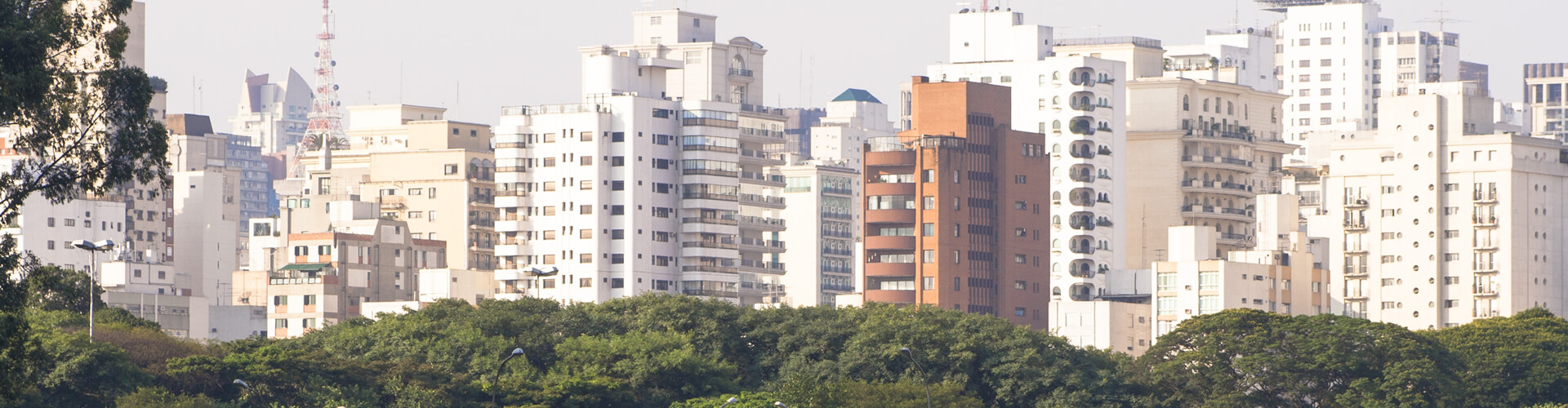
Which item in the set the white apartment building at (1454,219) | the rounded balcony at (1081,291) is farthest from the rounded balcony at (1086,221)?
the white apartment building at (1454,219)

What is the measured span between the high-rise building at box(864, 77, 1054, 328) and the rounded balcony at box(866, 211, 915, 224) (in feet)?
0.20

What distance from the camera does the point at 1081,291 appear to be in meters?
195

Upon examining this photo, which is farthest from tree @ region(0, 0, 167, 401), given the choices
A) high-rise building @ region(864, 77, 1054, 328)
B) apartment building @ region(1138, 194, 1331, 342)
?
high-rise building @ region(864, 77, 1054, 328)

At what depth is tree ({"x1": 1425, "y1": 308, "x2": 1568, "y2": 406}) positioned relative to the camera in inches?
5468

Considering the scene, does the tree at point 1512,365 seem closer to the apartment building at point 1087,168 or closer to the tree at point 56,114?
the apartment building at point 1087,168

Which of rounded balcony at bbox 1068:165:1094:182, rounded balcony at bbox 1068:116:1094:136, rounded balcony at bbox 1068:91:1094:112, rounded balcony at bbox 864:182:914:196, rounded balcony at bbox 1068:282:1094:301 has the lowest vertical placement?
rounded balcony at bbox 1068:282:1094:301

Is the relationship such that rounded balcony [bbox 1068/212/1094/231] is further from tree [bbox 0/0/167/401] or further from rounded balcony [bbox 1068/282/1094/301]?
tree [bbox 0/0/167/401]

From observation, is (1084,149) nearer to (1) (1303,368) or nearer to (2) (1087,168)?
(2) (1087,168)

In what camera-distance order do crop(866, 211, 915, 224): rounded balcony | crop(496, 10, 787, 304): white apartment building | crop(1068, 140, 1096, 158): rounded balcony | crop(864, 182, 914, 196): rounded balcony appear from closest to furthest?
1. crop(864, 182, 914, 196): rounded balcony
2. crop(866, 211, 915, 224): rounded balcony
3. crop(496, 10, 787, 304): white apartment building
4. crop(1068, 140, 1096, 158): rounded balcony

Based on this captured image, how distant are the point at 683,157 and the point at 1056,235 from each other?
29624 mm

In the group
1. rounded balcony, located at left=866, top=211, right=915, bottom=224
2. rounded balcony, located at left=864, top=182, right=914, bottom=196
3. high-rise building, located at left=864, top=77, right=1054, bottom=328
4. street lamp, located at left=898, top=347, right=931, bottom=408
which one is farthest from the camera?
rounded balcony, located at left=866, top=211, right=915, bottom=224

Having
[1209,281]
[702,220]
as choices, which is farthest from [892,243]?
[1209,281]

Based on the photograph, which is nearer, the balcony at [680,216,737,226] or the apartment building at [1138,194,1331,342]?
the apartment building at [1138,194,1331,342]

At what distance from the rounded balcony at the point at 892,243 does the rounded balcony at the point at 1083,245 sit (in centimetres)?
1315
